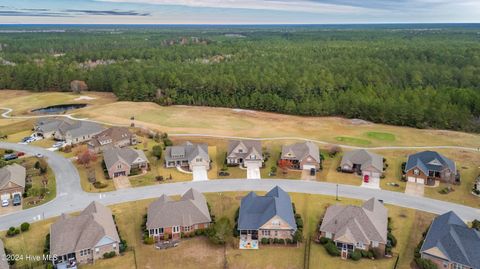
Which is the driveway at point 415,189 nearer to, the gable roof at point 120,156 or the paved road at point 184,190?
the paved road at point 184,190

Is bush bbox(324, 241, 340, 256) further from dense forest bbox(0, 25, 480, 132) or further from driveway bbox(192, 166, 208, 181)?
dense forest bbox(0, 25, 480, 132)

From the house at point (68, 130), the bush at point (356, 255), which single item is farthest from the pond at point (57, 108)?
the bush at point (356, 255)

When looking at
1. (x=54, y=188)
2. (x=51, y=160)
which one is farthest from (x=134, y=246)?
(x=51, y=160)

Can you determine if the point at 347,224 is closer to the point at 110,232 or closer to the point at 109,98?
the point at 110,232

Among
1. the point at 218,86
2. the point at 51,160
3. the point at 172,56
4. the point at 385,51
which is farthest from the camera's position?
the point at 172,56

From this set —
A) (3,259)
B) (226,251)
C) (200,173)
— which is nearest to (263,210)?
(226,251)
